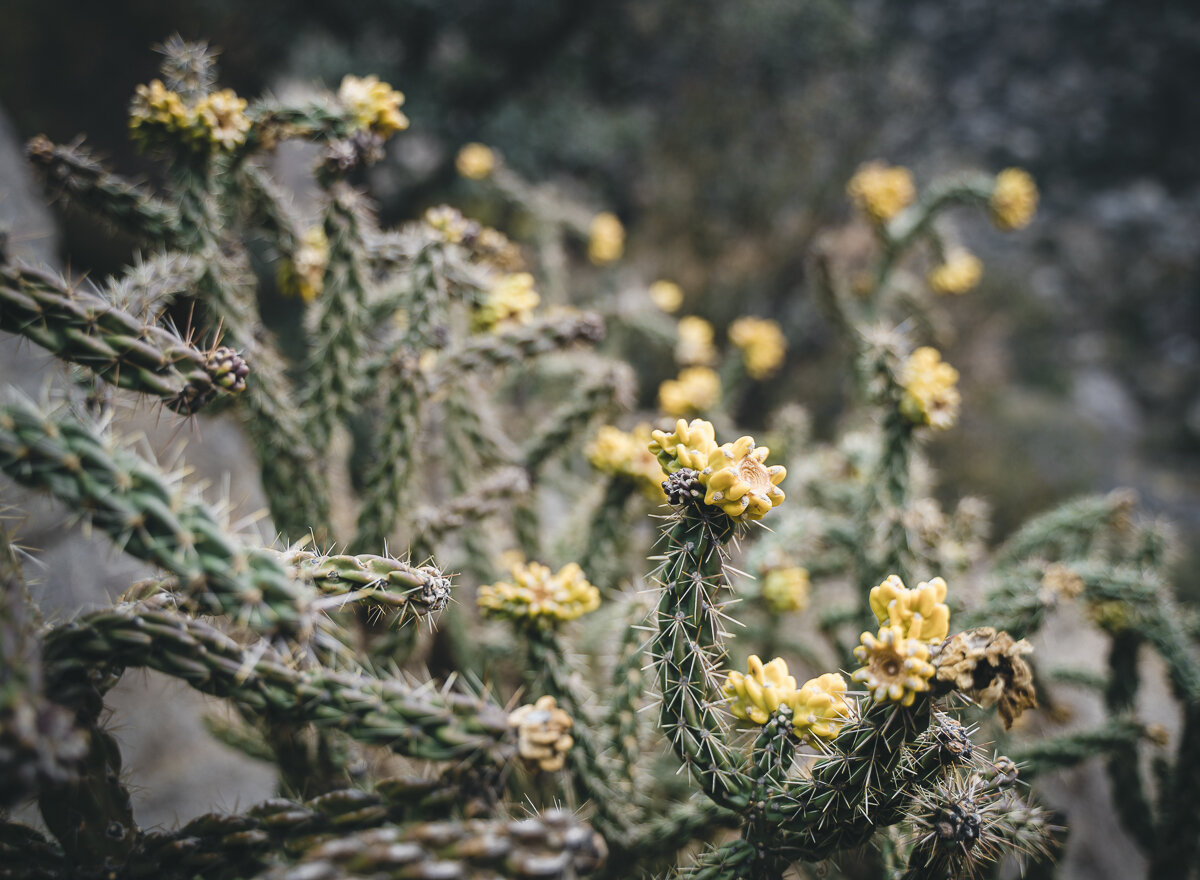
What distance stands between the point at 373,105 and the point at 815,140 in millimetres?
4330

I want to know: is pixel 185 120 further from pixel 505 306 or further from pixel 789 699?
pixel 789 699

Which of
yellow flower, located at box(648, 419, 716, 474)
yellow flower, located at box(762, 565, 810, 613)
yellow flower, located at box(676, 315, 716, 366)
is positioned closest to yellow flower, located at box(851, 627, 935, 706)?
yellow flower, located at box(648, 419, 716, 474)

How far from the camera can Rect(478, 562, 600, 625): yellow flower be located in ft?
4.57

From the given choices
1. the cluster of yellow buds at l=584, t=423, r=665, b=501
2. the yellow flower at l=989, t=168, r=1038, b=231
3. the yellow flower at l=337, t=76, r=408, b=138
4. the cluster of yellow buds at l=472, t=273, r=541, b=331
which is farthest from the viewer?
the yellow flower at l=989, t=168, r=1038, b=231

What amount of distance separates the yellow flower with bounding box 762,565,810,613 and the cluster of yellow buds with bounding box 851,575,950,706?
0.94m

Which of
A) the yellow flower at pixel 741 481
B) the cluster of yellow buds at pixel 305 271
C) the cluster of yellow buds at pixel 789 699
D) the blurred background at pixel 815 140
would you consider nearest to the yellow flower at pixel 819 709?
the cluster of yellow buds at pixel 789 699

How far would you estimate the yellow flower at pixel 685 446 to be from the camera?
3.54ft

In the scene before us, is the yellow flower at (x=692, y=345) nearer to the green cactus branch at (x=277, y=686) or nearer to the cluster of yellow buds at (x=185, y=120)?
the cluster of yellow buds at (x=185, y=120)

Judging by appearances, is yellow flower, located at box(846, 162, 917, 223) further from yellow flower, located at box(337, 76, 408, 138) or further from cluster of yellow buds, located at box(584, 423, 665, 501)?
yellow flower, located at box(337, 76, 408, 138)

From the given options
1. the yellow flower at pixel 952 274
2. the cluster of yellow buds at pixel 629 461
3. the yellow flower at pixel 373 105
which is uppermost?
the yellow flower at pixel 952 274

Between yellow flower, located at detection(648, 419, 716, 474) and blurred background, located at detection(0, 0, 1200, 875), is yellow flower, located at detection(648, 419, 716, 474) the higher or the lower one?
the lower one

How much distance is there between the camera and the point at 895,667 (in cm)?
100

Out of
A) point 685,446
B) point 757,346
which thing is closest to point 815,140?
point 757,346

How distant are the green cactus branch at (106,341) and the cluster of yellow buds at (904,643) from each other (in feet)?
4.03
